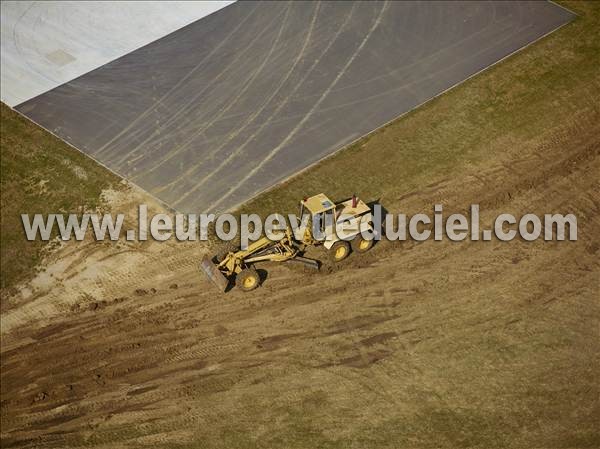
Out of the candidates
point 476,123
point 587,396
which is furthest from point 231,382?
point 476,123

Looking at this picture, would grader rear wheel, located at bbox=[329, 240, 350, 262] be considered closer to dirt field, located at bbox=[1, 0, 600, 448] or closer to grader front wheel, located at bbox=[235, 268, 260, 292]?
dirt field, located at bbox=[1, 0, 600, 448]

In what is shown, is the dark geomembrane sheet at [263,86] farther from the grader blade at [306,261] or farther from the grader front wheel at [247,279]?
the grader front wheel at [247,279]

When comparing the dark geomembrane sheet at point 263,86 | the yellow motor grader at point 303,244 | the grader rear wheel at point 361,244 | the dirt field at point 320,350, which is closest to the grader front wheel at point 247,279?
the yellow motor grader at point 303,244

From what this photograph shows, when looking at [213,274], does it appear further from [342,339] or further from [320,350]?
[342,339]

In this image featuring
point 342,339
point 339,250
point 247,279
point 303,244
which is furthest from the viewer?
point 303,244

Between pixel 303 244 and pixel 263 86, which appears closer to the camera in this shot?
pixel 303 244

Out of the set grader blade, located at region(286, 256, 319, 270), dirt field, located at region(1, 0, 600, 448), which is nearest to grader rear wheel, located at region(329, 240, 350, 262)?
dirt field, located at region(1, 0, 600, 448)

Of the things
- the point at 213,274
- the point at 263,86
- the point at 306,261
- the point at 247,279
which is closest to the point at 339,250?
the point at 306,261
